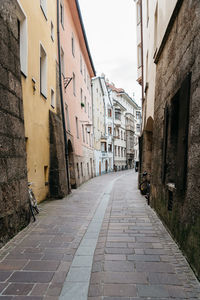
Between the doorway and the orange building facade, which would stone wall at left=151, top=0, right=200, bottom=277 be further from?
the doorway

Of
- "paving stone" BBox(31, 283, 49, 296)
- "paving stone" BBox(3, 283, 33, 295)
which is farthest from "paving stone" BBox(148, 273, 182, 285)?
"paving stone" BBox(3, 283, 33, 295)

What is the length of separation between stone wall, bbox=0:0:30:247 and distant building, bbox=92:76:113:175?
25.9 metres

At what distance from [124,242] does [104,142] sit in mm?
34339

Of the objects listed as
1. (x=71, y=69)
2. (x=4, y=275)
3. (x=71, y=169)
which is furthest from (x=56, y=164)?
(x=71, y=69)

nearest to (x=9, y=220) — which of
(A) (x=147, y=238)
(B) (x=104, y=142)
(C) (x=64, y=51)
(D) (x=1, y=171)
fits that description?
(D) (x=1, y=171)

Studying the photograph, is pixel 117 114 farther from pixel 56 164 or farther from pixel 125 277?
pixel 125 277

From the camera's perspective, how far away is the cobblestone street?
2949mm

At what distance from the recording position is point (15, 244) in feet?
15.3

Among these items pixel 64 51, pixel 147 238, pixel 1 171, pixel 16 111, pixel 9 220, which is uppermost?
pixel 64 51

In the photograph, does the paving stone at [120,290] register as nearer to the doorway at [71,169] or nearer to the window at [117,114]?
the doorway at [71,169]

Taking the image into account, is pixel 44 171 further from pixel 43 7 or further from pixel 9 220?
pixel 43 7

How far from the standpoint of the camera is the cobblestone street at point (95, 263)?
2.95 m

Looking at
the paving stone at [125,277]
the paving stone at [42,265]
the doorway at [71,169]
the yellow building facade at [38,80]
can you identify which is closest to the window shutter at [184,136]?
the paving stone at [125,277]

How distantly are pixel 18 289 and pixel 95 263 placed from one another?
1.19 metres
